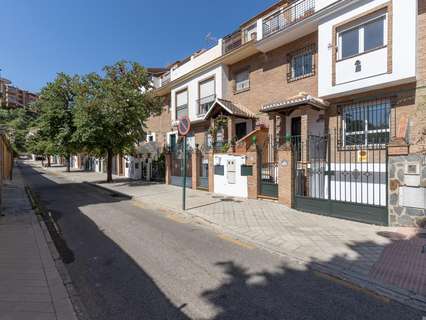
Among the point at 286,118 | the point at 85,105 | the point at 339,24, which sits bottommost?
the point at 286,118

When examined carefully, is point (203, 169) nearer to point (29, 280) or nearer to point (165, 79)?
point (29, 280)

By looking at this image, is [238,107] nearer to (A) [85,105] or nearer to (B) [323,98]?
(B) [323,98]

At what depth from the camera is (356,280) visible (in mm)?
3967

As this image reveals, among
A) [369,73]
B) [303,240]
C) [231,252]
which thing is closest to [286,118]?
[369,73]

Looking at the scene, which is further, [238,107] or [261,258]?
[238,107]

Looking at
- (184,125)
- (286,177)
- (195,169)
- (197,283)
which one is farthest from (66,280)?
(195,169)

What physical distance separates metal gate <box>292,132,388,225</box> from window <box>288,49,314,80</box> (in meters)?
3.35

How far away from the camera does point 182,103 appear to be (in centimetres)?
2088

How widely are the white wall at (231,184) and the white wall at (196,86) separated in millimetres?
5907

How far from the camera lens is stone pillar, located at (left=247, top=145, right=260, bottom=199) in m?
10.6

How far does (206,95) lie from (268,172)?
9.18 meters

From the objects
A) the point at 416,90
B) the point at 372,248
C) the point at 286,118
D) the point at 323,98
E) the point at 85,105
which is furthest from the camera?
the point at 85,105

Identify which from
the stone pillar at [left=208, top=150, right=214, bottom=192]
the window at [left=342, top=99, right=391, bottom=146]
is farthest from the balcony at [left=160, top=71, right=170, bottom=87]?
the window at [left=342, top=99, right=391, bottom=146]

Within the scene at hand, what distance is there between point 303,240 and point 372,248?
1268mm
